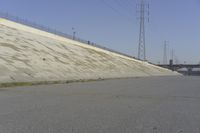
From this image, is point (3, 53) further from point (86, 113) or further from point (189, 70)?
point (189, 70)

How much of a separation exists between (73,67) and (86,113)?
38.7 meters

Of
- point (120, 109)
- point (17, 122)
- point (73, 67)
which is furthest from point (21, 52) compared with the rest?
point (17, 122)

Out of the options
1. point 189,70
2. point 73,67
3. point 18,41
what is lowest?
point 189,70

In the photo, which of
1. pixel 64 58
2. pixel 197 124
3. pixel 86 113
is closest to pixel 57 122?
pixel 86 113

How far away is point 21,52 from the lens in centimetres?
4388

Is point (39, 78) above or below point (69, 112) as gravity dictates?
below

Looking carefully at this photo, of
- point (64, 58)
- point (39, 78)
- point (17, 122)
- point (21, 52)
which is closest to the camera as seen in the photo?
point (17, 122)

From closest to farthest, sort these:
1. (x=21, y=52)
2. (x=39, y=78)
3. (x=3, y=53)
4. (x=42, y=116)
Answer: (x=42, y=116) → (x=39, y=78) → (x=3, y=53) → (x=21, y=52)

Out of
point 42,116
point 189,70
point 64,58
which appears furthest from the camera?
point 189,70

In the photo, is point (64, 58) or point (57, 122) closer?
point (57, 122)

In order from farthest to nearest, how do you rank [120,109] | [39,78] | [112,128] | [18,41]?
[18,41], [39,78], [120,109], [112,128]

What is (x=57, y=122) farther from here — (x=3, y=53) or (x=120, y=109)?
(x=3, y=53)

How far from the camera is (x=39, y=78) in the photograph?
3469 centimetres

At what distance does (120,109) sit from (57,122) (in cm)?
399
